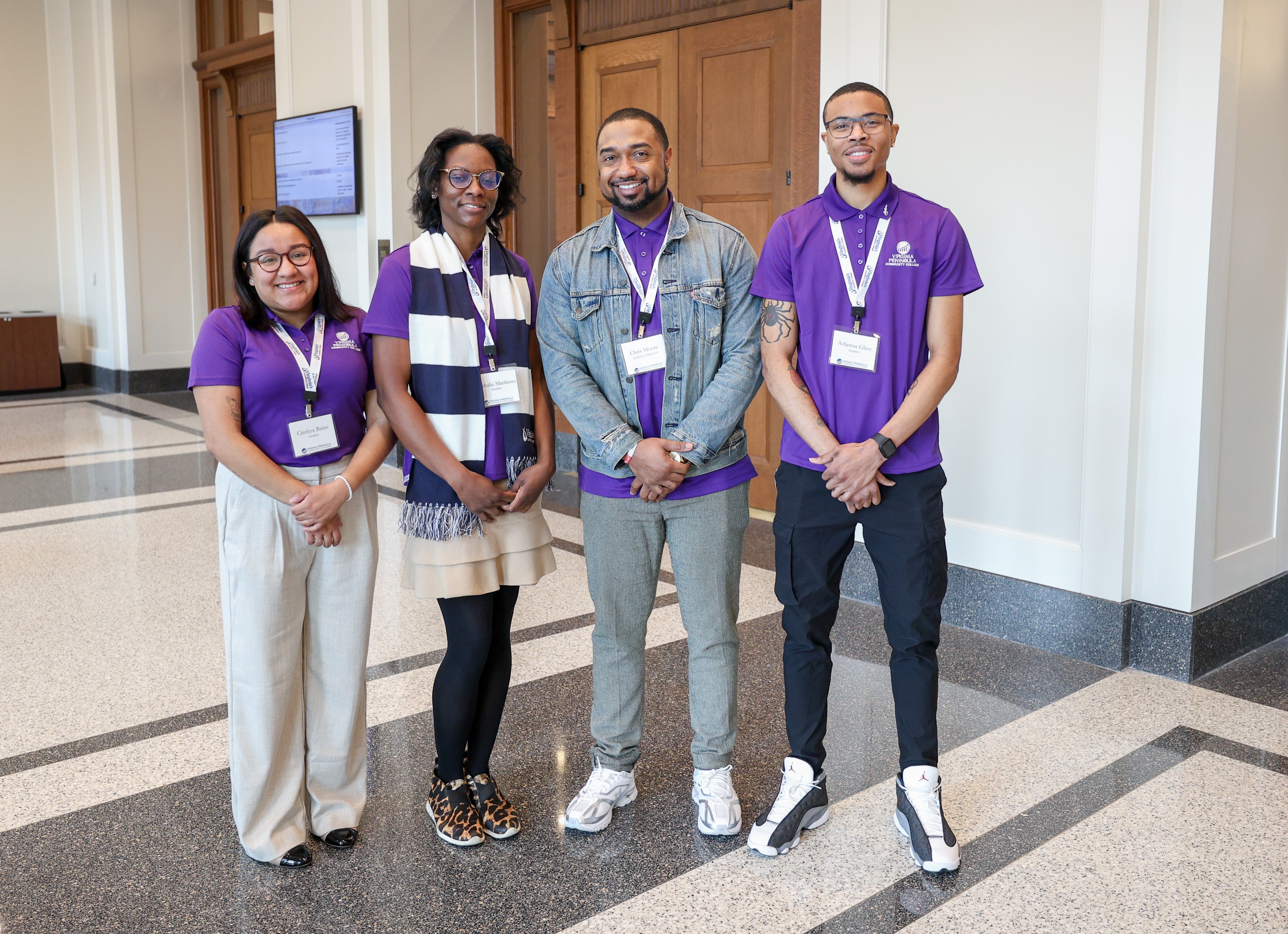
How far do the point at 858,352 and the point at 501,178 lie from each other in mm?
827

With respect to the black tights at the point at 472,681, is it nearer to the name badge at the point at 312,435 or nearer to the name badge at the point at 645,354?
the name badge at the point at 312,435

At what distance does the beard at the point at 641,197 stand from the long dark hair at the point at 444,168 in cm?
20

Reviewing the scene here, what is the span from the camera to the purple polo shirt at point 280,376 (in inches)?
84.8

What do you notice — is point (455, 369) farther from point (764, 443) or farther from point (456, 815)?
point (764, 443)

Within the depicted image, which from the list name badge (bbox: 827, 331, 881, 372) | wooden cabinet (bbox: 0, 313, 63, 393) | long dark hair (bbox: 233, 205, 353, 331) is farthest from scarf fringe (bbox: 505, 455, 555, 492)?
wooden cabinet (bbox: 0, 313, 63, 393)

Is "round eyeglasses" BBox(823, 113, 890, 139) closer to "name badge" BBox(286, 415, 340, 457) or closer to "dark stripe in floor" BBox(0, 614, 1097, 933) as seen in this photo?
"name badge" BBox(286, 415, 340, 457)

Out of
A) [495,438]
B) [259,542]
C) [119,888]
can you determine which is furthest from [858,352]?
[119,888]

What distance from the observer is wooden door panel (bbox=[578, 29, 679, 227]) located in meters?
5.53

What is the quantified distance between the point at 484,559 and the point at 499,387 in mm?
355

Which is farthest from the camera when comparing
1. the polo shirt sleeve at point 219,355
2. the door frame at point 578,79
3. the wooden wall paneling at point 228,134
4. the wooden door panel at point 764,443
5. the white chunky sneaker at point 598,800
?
the wooden wall paneling at point 228,134

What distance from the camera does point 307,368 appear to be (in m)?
2.22

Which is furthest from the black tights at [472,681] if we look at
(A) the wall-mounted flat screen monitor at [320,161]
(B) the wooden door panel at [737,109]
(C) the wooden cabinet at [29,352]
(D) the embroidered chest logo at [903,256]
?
(C) the wooden cabinet at [29,352]

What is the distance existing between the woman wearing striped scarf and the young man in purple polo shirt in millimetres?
533

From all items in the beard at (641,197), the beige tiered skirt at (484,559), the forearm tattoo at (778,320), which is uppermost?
the beard at (641,197)
